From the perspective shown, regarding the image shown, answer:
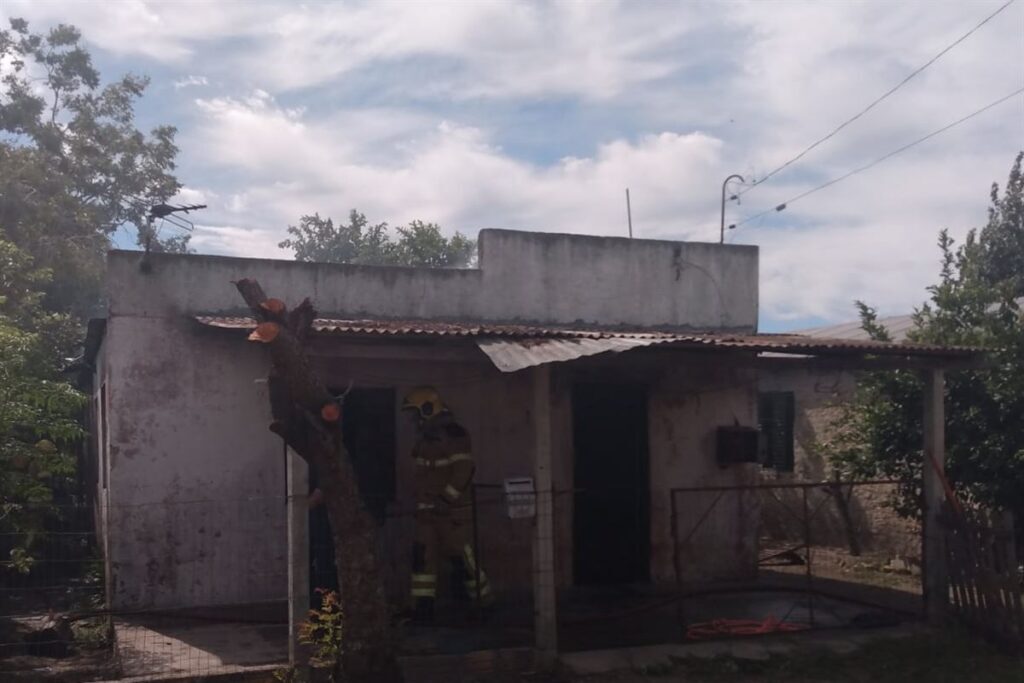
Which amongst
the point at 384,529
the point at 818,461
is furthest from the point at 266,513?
the point at 818,461

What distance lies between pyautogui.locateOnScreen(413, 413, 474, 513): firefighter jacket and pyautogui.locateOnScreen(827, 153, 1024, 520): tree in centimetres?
452

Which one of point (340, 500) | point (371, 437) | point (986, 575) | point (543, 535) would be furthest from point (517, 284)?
point (986, 575)

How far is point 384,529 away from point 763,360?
4028 millimetres

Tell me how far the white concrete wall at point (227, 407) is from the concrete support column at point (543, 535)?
1.03 metres

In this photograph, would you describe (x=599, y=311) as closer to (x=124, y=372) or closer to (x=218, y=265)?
(x=218, y=265)

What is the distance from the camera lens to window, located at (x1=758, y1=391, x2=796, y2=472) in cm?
1523

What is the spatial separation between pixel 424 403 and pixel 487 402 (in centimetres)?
162

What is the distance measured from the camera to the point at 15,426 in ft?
26.9

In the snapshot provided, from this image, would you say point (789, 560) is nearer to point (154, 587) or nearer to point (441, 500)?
point (441, 500)

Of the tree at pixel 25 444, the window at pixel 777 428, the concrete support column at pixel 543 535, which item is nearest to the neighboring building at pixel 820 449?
the window at pixel 777 428

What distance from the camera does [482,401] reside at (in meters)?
10.5

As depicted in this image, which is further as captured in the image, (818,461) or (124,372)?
(818,461)

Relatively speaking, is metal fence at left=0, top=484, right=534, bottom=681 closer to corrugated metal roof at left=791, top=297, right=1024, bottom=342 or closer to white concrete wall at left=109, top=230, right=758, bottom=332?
white concrete wall at left=109, top=230, right=758, bottom=332

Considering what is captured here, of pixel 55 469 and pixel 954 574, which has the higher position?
pixel 55 469
